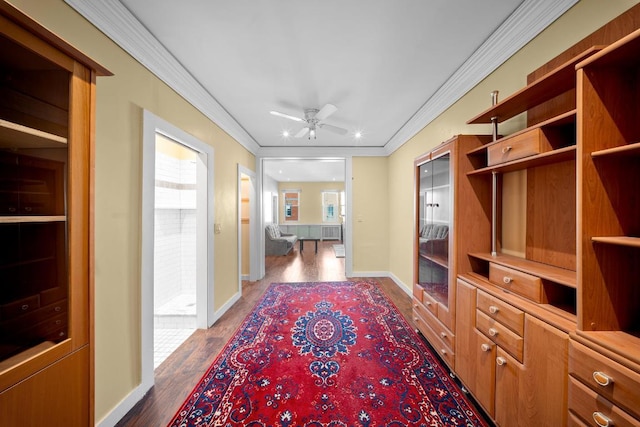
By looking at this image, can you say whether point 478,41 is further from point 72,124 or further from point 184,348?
point 184,348

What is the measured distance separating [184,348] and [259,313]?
3.01 ft

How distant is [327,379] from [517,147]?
210cm

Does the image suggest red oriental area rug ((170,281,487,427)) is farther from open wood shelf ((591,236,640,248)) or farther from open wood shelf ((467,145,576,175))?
open wood shelf ((467,145,576,175))

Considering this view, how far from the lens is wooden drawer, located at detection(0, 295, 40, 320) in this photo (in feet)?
2.91

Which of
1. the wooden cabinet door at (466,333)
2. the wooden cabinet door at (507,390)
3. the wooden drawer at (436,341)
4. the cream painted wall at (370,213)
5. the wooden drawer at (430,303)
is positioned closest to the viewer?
the wooden cabinet door at (507,390)

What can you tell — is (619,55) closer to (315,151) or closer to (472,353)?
(472,353)

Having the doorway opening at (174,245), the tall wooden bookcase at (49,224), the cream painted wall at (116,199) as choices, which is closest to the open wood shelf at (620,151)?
the tall wooden bookcase at (49,224)

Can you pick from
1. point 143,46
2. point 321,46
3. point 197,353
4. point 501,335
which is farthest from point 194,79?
point 501,335

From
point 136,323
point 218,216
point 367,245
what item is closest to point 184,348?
point 136,323

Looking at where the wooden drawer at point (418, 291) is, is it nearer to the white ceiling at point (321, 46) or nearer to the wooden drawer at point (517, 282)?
the wooden drawer at point (517, 282)

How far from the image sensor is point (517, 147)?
138 cm

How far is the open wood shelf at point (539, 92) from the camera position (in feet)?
3.64

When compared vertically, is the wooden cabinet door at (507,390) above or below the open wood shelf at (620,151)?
below

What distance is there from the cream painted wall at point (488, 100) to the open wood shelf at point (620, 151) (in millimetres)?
803
